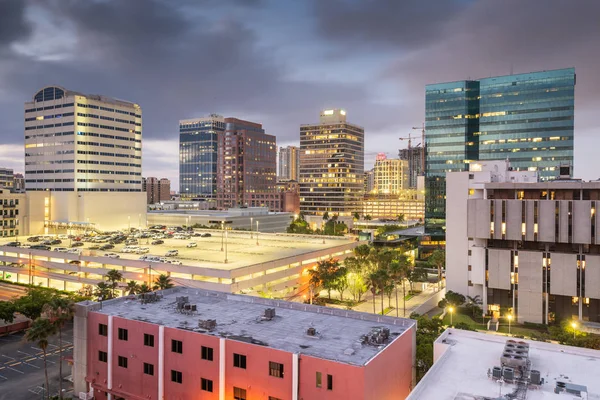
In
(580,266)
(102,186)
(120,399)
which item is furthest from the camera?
(102,186)

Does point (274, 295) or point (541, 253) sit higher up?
point (541, 253)

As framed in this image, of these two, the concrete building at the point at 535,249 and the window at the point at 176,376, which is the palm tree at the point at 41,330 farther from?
the concrete building at the point at 535,249

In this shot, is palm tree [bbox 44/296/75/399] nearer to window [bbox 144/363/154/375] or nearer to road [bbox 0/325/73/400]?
road [bbox 0/325/73/400]

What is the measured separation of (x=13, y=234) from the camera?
552ft

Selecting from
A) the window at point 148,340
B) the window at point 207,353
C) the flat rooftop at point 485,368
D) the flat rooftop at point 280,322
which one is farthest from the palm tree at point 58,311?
the flat rooftop at point 485,368

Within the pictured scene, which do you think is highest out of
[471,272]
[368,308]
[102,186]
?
[102,186]

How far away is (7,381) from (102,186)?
138m

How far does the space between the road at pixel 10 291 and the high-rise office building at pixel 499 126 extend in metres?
131

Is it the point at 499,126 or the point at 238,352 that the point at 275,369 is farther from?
the point at 499,126

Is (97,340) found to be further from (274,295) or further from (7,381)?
(274,295)

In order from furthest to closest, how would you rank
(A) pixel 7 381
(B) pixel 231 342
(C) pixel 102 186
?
(C) pixel 102 186
(A) pixel 7 381
(B) pixel 231 342

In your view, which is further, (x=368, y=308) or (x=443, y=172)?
(x=443, y=172)

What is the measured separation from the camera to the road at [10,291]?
10369 centimetres

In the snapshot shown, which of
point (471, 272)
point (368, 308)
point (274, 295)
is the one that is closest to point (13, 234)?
point (274, 295)
